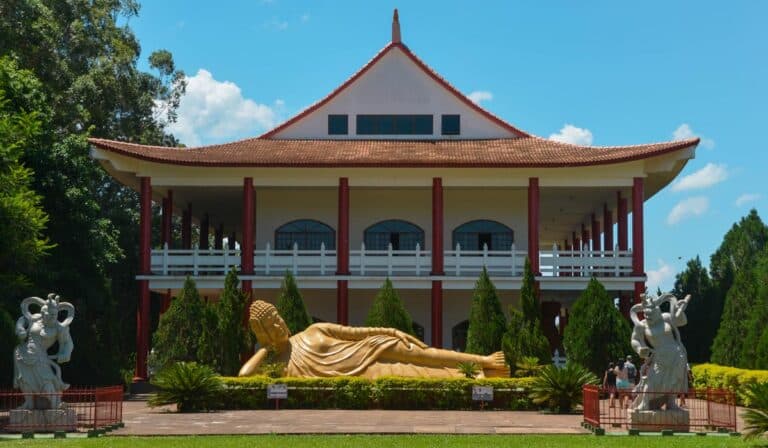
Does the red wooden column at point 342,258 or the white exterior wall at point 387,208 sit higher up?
the white exterior wall at point 387,208

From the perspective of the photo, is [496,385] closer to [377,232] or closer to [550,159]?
[550,159]

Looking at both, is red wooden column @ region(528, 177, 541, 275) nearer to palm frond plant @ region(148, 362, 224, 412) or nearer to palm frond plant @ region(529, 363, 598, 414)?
palm frond plant @ region(529, 363, 598, 414)

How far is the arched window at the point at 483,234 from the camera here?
3884cm

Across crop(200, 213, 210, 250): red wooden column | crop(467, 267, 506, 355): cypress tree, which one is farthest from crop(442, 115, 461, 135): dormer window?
crop(200, 213, 210, 250): red wooden column

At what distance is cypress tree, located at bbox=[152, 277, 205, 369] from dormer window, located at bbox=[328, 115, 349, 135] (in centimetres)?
1071

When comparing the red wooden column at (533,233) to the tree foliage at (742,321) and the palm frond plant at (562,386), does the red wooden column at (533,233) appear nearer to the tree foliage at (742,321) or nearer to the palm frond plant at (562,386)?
the tree foliage at (742,321)

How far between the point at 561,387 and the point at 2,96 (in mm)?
15257

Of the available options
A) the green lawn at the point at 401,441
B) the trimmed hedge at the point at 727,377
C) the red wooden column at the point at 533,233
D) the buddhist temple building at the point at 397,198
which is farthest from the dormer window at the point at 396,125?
the green lawn at the point at 401,441

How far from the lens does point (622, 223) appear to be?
1500 inches

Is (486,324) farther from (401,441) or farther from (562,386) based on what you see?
(401,441)

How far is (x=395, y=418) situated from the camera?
22875 millimetres

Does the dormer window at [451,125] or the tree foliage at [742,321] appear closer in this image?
the tree foliage at [742,321]

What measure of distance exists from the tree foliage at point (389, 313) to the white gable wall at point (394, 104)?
353 inches

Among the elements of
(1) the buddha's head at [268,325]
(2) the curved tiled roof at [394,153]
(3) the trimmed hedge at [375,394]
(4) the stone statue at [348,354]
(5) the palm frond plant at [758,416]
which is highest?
(2) the curved tiled roof at [394,153]
